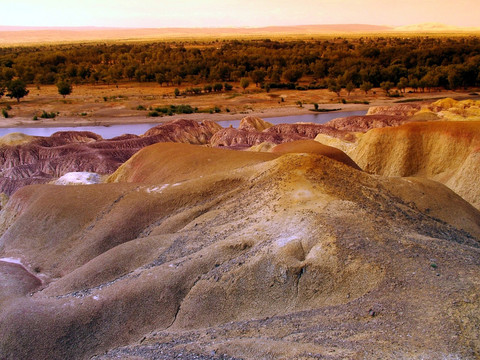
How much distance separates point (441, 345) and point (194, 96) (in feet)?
239

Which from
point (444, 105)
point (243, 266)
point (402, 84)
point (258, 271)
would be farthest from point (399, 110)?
point (258, 271)

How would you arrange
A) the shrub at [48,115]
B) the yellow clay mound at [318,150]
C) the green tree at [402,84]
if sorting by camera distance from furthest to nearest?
the green tree at [402,84]
the shrub at [48,115]
the yellow clay mound at [318,150]

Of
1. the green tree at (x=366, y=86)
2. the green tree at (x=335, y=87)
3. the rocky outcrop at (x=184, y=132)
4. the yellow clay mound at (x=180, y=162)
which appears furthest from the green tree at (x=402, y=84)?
the yellow clay mound at (x=180, y=162)

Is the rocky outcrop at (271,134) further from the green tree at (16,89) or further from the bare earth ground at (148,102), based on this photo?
the green tree at (16,89)

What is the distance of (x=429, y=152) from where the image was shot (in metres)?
30.8

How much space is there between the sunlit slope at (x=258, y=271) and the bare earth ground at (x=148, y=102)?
1891 inches

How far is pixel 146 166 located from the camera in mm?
26203

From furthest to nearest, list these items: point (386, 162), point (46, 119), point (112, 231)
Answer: point (46, 119), point (386, 162), point (112, 231)

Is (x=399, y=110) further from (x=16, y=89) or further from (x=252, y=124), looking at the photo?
(x=16, y=89)

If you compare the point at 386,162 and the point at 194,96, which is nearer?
the point at 386,162

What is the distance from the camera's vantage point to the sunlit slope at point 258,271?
1061 centimetres

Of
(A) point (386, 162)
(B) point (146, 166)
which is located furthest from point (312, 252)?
(A) point (386, 162)

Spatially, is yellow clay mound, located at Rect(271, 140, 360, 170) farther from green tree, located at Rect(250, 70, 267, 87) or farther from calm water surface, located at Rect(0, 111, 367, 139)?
green tree, located at Rect(250, 70, 267, 87)

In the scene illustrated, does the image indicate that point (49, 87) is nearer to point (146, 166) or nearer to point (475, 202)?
point (146, 166)
